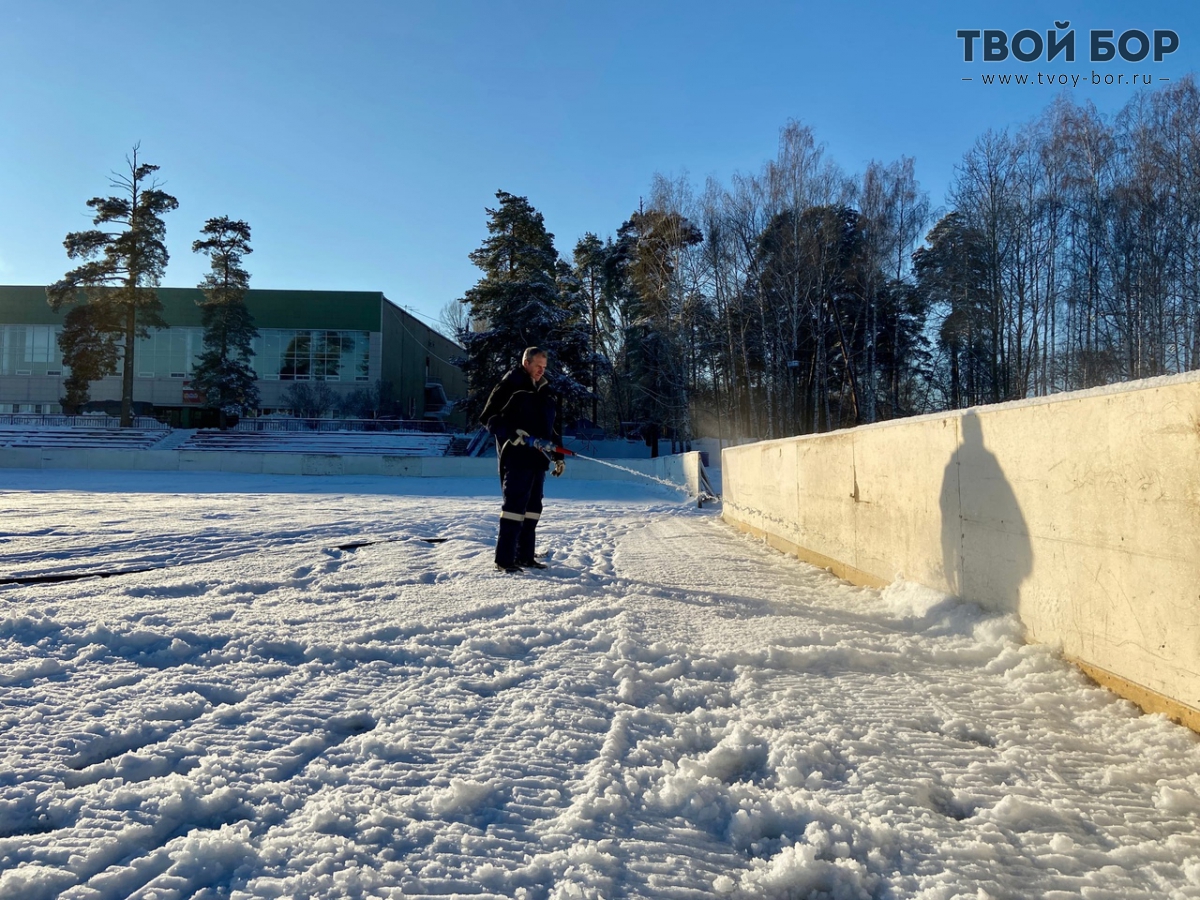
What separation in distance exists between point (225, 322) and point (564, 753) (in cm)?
4500

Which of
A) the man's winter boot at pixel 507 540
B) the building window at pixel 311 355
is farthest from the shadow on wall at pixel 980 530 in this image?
the building window at pixel 311 355

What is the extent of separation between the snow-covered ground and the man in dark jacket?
95cm

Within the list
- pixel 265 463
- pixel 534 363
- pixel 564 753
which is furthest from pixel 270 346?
pixel 564 753

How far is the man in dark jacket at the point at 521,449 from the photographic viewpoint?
17.3 feet

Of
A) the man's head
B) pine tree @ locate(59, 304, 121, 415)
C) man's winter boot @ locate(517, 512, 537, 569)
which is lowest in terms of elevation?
man's winter boot @ locate(517, 512, 537, 569)

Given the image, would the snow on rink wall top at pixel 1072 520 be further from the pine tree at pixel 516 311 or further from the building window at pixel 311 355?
the building window at pixel 311 355

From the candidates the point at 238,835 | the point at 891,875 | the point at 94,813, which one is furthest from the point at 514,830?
the point at 94,813

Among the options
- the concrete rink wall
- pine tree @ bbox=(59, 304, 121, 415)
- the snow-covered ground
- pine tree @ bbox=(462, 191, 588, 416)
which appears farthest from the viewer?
pine tree @ bbox=(59, 304, 121, 415)

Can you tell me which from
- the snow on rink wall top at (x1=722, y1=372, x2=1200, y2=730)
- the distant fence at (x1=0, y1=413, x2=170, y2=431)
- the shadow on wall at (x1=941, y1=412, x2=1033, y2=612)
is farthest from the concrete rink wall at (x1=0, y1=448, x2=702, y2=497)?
the shadow on wall at (x1=941, y1=412, x2=1033, y2=612)

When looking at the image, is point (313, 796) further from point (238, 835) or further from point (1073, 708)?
point (1073, 708)

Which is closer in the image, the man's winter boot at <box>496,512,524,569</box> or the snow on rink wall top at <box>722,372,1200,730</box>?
the snow on rink wall top at <box>722,372,1200,730</box>

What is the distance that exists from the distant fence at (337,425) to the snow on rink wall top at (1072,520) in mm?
37759

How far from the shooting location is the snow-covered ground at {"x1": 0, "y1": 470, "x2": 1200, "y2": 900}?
5.17ft

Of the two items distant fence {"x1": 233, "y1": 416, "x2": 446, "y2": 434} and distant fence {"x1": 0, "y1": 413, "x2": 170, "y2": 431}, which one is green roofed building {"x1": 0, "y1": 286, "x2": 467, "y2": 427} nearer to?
distant fence {"x1": 0, "y1": 413, "x2": 170, "y2": 431}
